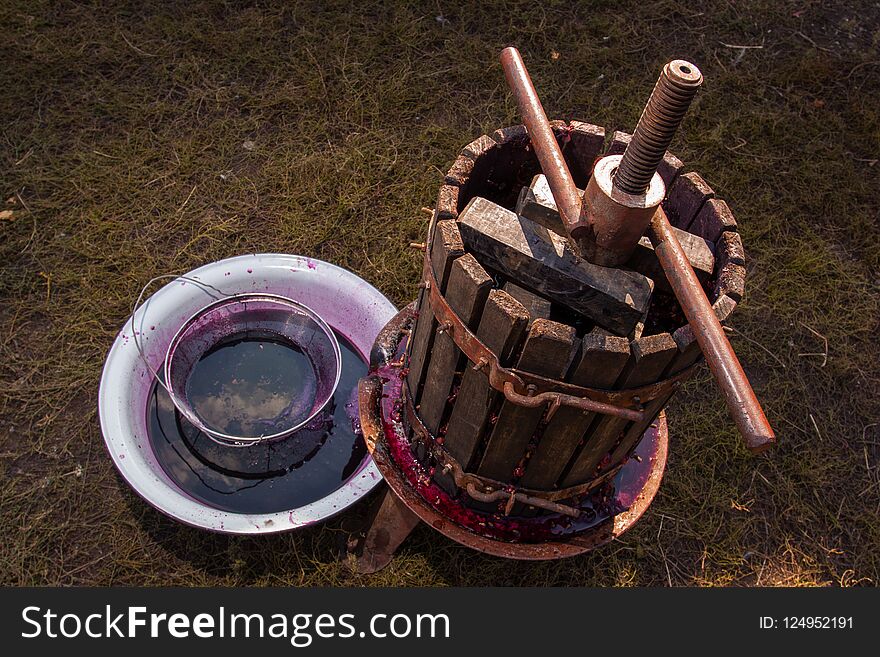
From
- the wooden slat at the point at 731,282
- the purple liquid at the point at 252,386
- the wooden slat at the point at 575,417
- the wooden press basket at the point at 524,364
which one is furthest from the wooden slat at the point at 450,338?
the purple liquid at the point at 252,386

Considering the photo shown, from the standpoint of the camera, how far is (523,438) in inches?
86.8

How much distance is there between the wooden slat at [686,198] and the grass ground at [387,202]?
5.22 ft

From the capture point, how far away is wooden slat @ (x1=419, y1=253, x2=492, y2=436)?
6.21 ft

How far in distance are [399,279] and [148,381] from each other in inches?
55.5

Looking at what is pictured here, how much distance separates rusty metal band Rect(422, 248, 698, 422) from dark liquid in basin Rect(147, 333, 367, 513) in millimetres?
1375

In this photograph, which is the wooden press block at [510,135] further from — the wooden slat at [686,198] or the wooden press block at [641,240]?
the wooden slat at [686,198]

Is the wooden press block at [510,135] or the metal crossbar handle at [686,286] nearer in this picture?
the metal crossbar handle at [686,286]

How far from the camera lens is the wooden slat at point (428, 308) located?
6.48 feet

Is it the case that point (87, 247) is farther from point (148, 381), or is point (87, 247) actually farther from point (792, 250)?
point (792, 250)

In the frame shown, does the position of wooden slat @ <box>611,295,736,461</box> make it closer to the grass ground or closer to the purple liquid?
the grass ground

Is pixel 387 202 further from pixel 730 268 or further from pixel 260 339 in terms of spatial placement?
pixel 730 268

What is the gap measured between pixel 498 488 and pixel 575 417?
0.51 meters

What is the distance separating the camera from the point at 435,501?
2635mm

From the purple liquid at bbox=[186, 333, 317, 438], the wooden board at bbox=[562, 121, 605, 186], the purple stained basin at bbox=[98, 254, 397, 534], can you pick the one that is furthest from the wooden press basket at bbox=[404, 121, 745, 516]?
the purple liquid at bbox=[186, 333, 317, 438]
